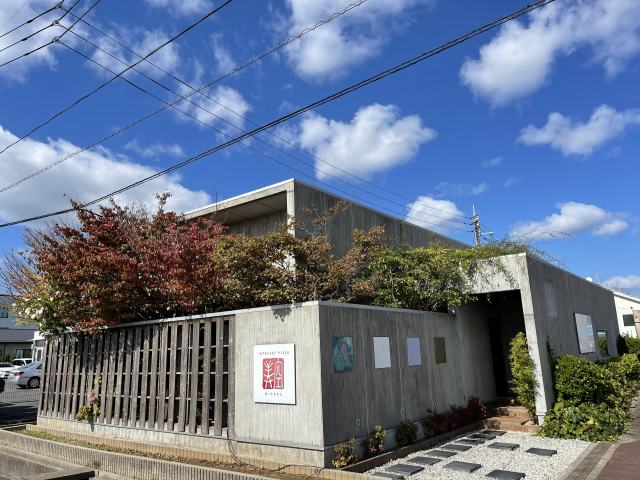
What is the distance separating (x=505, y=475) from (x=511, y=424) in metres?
3.79

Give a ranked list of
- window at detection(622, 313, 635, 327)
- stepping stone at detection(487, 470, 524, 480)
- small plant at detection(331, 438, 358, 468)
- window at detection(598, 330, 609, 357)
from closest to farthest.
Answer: stepping stone at detection(487, 470, 524, 480), small plant at detection(331, 438, 358, 468), window at detection(598, 330, 609, 357), window at detection(622, 313, 635, 327)

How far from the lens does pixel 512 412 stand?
36.3 feet

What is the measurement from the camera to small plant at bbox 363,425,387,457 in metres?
7.72

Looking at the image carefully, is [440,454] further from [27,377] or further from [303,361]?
[27,377]

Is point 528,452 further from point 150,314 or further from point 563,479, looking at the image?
point 150,314

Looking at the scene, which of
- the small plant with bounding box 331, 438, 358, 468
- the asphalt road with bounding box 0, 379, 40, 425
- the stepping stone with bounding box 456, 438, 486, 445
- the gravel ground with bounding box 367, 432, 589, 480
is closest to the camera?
the gravel ground with bounding box 367, 432, 589, 480

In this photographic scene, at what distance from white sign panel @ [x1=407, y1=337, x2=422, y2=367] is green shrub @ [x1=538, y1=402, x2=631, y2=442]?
294 cm

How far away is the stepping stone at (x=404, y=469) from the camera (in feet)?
23.4

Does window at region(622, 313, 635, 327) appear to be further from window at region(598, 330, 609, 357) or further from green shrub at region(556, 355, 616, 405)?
green shrub at region(556, 355, 616, 405)

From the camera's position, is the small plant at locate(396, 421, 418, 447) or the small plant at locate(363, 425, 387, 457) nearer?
the small plant at locate(363, 425, 387, 457)

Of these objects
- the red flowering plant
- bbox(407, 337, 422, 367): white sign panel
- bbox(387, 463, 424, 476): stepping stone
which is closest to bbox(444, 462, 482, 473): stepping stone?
bbox(387, 463, 424, 476): stepping stone

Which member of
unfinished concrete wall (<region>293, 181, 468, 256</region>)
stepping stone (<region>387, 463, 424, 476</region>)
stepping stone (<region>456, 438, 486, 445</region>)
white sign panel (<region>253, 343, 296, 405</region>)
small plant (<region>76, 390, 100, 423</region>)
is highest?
unfinished concrete wall (<region>293, 181, 468, 256</region>)

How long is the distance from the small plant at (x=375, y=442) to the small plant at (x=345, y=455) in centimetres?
41

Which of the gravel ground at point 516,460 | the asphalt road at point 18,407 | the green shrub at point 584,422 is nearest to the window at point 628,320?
the green shrub at point 584,422
